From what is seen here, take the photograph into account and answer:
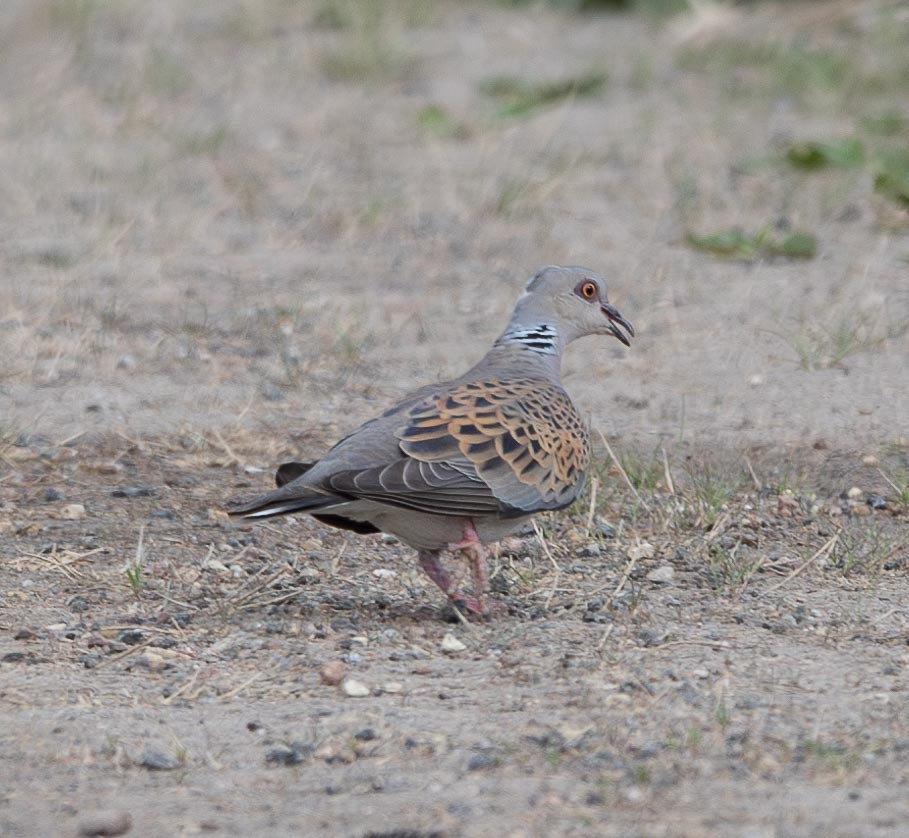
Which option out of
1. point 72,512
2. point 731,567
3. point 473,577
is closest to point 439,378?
point 72,512

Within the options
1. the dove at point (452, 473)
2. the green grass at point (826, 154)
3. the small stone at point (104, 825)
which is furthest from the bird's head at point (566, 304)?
the green grass at point (826, 154)

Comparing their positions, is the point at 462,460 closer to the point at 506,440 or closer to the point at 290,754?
the point at 506,440

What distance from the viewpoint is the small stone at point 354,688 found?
376cm

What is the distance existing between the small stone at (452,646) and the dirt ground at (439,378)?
0.04 ft

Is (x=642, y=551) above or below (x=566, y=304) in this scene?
below

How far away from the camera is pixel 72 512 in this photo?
501cm

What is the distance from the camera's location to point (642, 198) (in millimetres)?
8047

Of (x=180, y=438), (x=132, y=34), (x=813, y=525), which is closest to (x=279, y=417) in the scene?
(x=180, y=438)

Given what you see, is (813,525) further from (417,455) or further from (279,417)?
(279,417)

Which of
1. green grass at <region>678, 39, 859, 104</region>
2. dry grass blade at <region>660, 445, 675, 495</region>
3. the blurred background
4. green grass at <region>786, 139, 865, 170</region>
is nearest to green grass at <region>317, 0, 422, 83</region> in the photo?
the blurred background

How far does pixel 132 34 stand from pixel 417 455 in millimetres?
7439

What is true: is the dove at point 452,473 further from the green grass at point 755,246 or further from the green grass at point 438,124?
the green grass at point 438,124

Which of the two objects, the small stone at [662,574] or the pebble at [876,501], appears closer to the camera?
the small stone at [662,574]

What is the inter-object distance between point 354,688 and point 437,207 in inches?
179
